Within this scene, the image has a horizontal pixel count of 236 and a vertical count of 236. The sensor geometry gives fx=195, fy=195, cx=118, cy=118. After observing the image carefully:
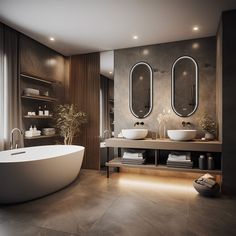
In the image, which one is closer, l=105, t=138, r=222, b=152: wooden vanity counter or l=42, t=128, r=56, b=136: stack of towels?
l=105, t=138, r=222, b=152: wooden vanity counter

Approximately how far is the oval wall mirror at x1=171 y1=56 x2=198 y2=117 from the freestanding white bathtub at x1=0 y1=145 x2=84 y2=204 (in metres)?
2.10

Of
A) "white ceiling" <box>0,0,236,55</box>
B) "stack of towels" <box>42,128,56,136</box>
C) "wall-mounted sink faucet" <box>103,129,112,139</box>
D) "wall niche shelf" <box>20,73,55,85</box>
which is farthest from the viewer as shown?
"wall-mounted sink faucet" <box>103,129,112,139</box>

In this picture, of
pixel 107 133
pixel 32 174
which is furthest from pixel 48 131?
pixel 32 174

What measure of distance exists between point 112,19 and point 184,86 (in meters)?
1.85

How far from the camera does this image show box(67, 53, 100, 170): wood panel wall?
453 centimetres

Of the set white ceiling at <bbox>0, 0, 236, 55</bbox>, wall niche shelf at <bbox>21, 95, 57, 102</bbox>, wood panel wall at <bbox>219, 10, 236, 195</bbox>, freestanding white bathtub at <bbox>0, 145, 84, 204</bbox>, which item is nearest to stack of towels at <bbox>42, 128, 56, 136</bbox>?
wall niche shelf at <bbox>21, 95, 57, 102</bbox>

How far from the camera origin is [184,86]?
3848mm

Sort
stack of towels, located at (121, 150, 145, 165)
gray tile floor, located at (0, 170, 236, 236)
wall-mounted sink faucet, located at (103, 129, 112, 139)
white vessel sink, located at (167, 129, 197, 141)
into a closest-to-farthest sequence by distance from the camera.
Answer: gray tile floor, located at (0, 170, 236, 236), white vessel sink, located at (167, 129, 197, 141), stack of towels, located at (121, 150, 145, 165), wall-mounted sink faucet, located at (103, 129, 112, 139)

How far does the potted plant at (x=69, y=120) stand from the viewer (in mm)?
4320

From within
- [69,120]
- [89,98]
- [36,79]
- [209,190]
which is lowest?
[209,190]

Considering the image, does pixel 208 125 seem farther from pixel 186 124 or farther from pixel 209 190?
pixel 209 190

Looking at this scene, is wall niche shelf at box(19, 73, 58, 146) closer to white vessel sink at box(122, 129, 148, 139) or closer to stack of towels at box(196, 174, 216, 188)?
white vessel sink at box(122, 129, 148, 139)

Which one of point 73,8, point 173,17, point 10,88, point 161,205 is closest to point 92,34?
point 73,8

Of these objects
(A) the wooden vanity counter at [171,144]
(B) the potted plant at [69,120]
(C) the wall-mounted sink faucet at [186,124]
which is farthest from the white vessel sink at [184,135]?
(B) the potted plant at [69,120]
